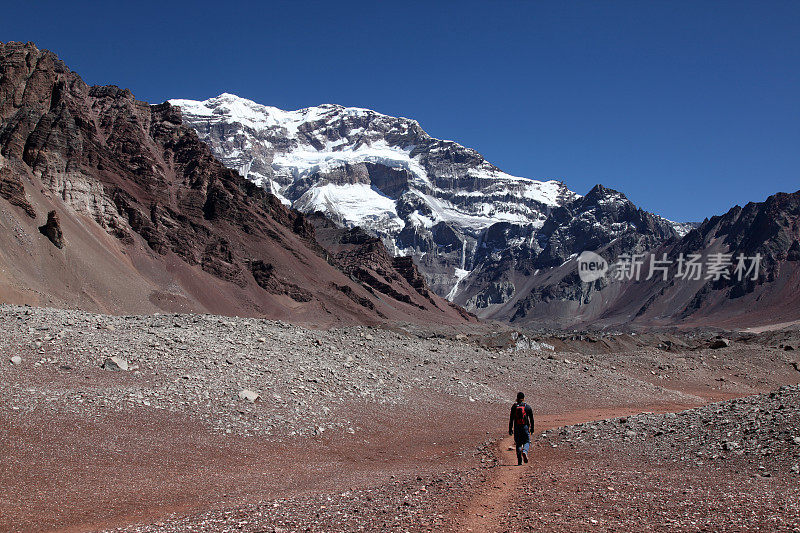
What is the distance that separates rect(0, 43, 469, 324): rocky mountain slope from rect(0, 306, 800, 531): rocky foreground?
114 ft

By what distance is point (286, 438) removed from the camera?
1642 cm

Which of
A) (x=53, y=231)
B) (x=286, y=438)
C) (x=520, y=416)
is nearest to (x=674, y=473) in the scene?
(x=520, y=416)

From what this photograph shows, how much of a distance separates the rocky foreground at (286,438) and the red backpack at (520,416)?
116cm

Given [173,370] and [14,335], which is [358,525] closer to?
[173,370]

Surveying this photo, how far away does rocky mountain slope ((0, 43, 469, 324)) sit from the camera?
61875mm

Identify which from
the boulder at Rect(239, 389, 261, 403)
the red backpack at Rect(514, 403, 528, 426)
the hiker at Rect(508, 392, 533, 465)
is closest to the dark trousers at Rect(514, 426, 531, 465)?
the hiker at Rect(508, 392, 533, 465)

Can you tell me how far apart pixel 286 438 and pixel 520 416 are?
6.61m

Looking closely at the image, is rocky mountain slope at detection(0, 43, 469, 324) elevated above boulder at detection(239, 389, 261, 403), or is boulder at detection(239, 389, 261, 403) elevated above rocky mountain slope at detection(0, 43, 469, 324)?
rocky mountain slope at detection(0, 43, 469, 324)

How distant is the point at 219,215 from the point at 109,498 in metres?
104

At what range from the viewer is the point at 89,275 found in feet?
207

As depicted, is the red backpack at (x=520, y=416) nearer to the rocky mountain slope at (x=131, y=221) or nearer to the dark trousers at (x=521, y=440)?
the dark trousers at (x=521, y=440)

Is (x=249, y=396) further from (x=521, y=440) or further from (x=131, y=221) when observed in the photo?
(x=131, y=221)

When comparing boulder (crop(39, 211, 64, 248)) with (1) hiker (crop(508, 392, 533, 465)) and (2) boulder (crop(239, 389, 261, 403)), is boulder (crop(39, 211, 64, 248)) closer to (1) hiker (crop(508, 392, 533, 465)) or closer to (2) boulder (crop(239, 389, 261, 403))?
(2) boulder (crop(239, 389, 261, 403))

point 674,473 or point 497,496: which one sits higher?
point 674,473
